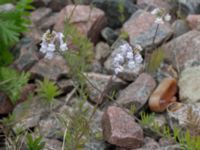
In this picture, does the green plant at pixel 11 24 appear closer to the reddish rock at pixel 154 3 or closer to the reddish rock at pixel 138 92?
the reddish rock at pixel 138 92

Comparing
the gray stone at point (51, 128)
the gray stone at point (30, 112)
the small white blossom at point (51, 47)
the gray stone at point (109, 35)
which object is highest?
the small white blossom at point (51, 47)

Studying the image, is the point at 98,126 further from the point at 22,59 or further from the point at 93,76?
the point at 22,59

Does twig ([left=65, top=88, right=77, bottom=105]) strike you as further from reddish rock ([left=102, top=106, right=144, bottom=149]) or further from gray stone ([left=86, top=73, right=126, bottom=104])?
reddish rock ([left=102, top=106, right=144, bottom=149])

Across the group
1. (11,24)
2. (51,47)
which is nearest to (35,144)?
(51,47)

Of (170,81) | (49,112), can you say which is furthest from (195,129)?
(49,112)

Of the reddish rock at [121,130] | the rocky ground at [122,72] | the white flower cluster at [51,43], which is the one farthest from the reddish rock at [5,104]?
the white flower cluster at [51,43]

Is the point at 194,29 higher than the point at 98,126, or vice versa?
the point at 194,29
